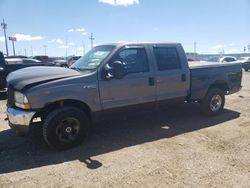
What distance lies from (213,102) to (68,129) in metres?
4.24

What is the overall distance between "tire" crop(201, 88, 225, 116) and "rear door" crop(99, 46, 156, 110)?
1.90m

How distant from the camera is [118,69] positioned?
5227mm

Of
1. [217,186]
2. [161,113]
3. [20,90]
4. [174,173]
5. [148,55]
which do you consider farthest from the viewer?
[161,113]

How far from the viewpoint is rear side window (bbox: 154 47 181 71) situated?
20.2ft

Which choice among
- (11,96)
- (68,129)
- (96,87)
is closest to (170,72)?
(96,87)

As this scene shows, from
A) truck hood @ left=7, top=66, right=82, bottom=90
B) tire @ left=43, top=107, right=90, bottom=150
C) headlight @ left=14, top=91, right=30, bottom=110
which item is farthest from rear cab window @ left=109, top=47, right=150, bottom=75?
headlight @ left=14, top=91, right=30, bottom=110

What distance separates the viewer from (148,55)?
5.97 metres

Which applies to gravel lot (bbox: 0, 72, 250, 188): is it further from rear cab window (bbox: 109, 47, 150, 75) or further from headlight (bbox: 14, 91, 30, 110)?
rear cab window (bbox: 109, 47, 150, 75)

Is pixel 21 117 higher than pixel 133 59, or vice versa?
pixel 133 59

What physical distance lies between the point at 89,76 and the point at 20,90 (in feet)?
4.07

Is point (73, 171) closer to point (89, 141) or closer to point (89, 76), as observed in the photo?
point (89, 141)

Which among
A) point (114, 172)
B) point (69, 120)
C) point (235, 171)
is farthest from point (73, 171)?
point (235, 171)

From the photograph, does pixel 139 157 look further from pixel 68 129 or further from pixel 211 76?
pixel 211 76

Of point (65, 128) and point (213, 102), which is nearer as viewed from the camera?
point (65, 128)
